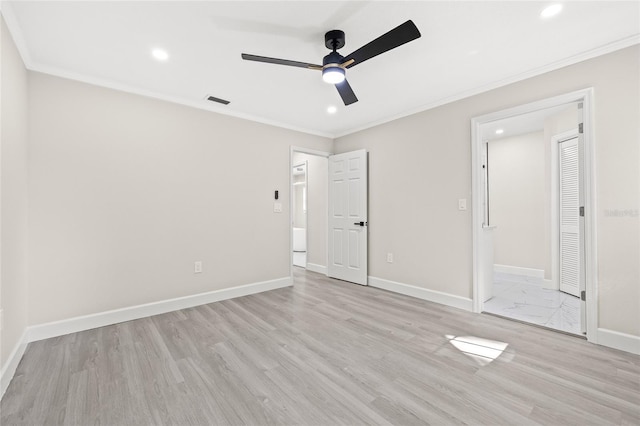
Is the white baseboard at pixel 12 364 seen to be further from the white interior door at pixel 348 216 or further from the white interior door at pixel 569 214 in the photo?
the white interior door at pixel 569 214

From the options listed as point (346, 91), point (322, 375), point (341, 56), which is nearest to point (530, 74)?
point (346, 91)

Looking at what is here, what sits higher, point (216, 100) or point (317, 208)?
point (216, 100)

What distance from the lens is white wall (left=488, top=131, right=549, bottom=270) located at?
4941 millimetres

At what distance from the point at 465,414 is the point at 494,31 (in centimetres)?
265

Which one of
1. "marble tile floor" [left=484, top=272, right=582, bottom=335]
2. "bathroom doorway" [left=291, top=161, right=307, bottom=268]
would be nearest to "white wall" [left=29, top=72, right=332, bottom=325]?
"marble tile floor" [left=484, top=272, right=582, bottom=335]

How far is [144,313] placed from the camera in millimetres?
3090

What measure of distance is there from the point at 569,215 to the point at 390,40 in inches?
156

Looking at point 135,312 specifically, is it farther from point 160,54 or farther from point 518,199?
point 518,199

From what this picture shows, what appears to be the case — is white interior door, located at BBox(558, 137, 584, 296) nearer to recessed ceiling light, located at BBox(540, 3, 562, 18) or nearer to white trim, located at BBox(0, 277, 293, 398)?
recessed ceiling light, located at BBox(540, 3, 562, 18)

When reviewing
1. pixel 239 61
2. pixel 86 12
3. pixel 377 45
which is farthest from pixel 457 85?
pixel 86 12

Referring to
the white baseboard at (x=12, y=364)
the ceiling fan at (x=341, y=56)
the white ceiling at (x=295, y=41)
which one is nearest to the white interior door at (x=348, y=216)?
the white ceiling at (x=295, y=41)

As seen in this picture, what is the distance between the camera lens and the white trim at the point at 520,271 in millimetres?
4925

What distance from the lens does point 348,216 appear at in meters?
4.66

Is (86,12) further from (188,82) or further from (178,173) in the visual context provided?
(178,173)
